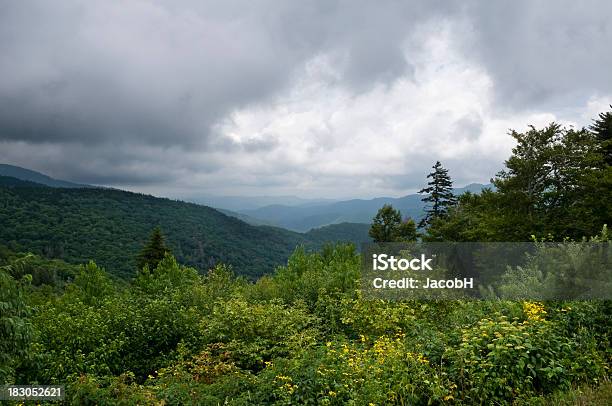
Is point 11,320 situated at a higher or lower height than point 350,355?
higher

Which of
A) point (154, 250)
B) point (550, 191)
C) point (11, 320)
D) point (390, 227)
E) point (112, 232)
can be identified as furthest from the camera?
point (112, 232)

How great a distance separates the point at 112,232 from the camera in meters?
146

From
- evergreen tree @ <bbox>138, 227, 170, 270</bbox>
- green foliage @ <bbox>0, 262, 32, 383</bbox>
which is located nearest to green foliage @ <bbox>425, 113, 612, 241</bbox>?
green foliage @ <bbox>0, 262, 32, 383</bbox>

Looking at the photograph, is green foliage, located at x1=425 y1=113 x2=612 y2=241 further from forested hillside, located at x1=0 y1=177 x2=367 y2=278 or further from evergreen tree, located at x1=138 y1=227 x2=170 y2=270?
forested hillside, located at x1=0 y1=177 x2=367 y2=278

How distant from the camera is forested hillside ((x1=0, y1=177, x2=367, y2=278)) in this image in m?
124

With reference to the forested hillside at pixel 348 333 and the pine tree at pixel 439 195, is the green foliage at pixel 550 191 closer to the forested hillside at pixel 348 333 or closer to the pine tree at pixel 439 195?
the forested hillside at pixel 348 333

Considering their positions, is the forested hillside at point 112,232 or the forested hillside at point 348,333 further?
the forested hillside at point 112,232

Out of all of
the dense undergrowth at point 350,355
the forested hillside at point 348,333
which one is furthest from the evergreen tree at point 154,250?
the dense undergrowth at point 350,355

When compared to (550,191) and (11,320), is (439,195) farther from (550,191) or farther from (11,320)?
(11,320)

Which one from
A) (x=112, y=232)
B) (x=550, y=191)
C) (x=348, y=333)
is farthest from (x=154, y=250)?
(x=112, y=232)

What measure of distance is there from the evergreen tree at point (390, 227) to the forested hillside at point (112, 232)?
7350 cm

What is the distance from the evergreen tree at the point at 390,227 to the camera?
4016 centimetres

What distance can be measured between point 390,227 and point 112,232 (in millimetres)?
132852

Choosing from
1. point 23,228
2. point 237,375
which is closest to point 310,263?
point 237,375
